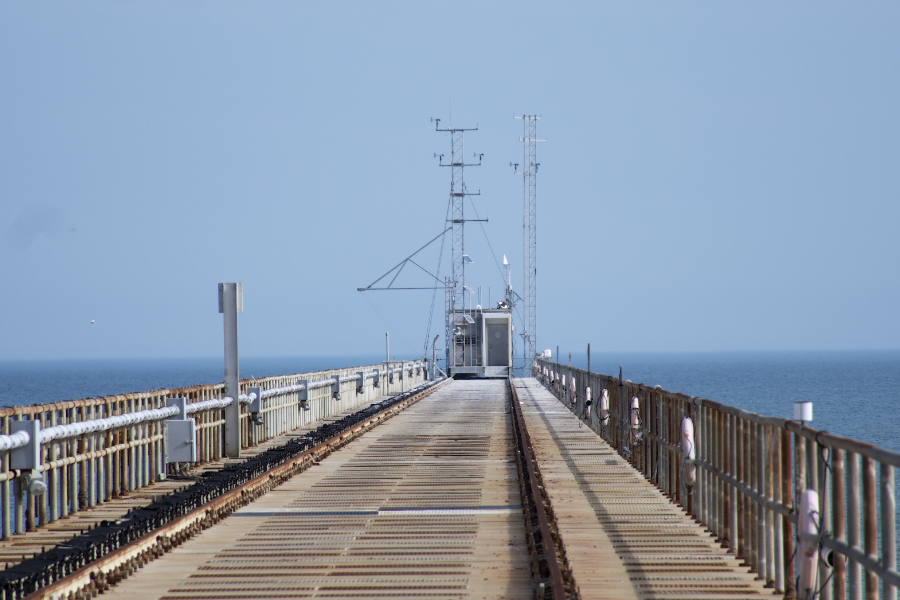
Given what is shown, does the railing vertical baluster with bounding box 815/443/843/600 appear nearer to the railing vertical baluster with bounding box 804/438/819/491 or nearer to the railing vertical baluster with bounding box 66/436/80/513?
the railing vertical baluster with bounding box 804/438/819/491

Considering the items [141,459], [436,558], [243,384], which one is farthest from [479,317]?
[436,558]

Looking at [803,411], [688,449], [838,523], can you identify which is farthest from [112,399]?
[838,523]

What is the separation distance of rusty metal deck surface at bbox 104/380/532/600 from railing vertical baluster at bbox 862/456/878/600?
2565mm

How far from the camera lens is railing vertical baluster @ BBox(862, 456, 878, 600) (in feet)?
18.3

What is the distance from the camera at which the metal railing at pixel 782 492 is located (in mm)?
5656

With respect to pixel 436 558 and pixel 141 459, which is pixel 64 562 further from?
pixel 141 459

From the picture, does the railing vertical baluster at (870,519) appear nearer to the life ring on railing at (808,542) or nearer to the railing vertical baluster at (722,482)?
the life ring on railing at (808,542)

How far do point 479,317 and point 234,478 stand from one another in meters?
57.8

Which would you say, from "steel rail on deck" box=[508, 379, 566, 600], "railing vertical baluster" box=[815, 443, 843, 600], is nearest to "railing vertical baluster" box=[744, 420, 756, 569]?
"steel rail on deck" box=[508, 379, 566, 600]

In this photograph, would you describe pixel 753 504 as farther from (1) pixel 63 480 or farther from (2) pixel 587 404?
(2) pixel 587 404

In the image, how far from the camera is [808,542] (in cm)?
635

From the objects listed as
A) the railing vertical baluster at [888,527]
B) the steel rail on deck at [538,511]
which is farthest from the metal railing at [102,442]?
the railing vertical baluster at [888,527]

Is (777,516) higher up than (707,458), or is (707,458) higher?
(707,458)

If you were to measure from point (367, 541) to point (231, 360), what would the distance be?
8.33m
